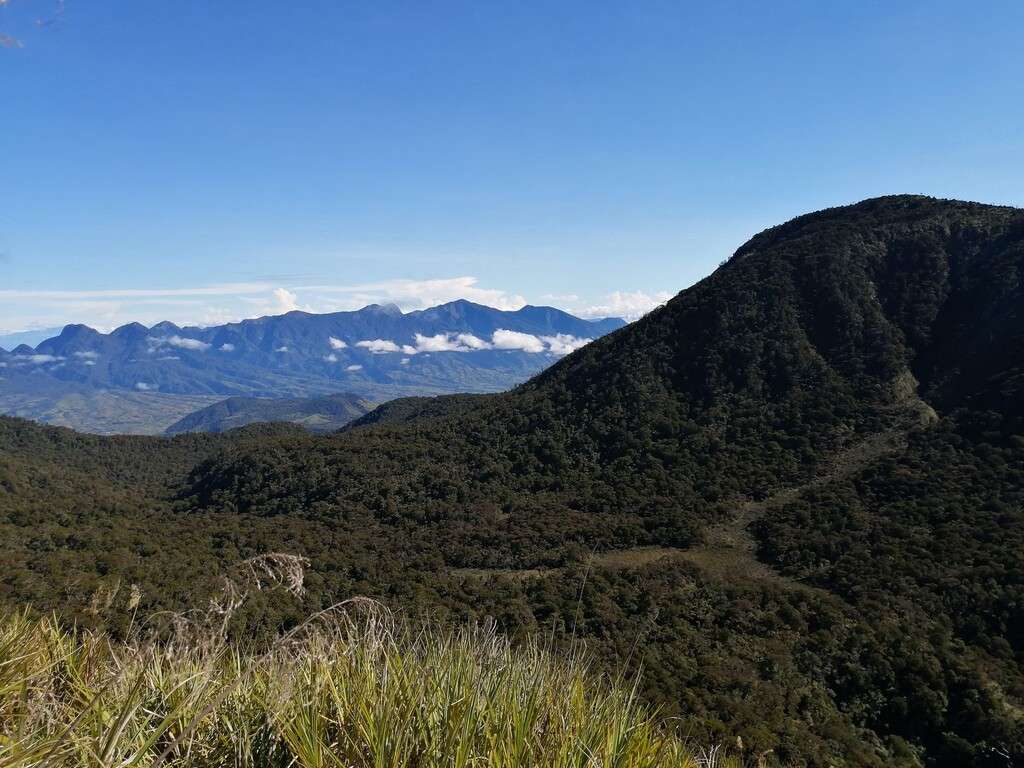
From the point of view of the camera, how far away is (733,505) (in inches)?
1613

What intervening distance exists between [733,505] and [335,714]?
41.7 meters

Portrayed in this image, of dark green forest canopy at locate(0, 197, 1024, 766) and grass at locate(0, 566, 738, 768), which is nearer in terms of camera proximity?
grass at locate(0, 566, 738, 768)

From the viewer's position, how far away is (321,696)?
3.48 m

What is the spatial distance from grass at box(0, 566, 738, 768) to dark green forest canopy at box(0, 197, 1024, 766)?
559 cm

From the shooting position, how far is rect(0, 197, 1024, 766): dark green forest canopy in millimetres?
21547

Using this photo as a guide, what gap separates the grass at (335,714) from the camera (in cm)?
284

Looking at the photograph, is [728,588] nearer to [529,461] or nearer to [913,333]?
[529,461]

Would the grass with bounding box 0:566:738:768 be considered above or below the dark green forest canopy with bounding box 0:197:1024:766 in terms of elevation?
above

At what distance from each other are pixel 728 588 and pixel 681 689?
1162 cm

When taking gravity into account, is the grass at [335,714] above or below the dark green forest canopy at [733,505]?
above

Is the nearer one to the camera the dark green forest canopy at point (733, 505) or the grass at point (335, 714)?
the grass at point (335, 714)

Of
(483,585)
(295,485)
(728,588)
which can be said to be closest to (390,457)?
(295,485)

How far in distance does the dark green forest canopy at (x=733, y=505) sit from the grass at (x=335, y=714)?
18.4 ft

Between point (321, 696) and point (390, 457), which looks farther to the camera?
point (390, 457)
